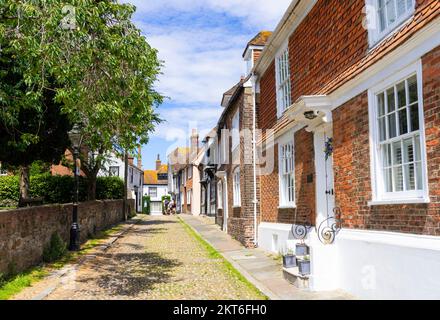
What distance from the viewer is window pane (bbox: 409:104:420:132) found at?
20.3 feet

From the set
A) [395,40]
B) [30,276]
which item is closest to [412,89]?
[395,40]

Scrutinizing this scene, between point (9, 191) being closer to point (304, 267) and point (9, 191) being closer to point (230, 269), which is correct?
point (230, 269)

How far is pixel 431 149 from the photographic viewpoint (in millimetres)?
5699

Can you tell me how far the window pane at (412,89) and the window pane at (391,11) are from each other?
1336 millimetres

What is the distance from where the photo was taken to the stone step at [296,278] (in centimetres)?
841

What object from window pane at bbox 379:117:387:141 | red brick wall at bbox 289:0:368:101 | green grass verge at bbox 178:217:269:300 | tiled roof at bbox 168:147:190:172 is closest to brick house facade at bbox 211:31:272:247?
green grass verge at bbox 178:217:269:300

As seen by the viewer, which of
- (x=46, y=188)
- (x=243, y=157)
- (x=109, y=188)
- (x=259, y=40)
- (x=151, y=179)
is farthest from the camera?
(x=151, y=179)

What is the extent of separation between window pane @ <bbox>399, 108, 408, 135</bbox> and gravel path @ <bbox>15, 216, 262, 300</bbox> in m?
3.85

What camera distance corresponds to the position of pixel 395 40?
6.58m

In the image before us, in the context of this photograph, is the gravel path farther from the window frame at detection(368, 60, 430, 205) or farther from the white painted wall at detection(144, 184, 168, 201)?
the white painted wall at detection(144, 184, 168, 201)

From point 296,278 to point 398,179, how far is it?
3.08m

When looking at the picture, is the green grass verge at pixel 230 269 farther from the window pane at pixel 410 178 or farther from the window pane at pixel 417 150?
the window pane at pixel 417 150
